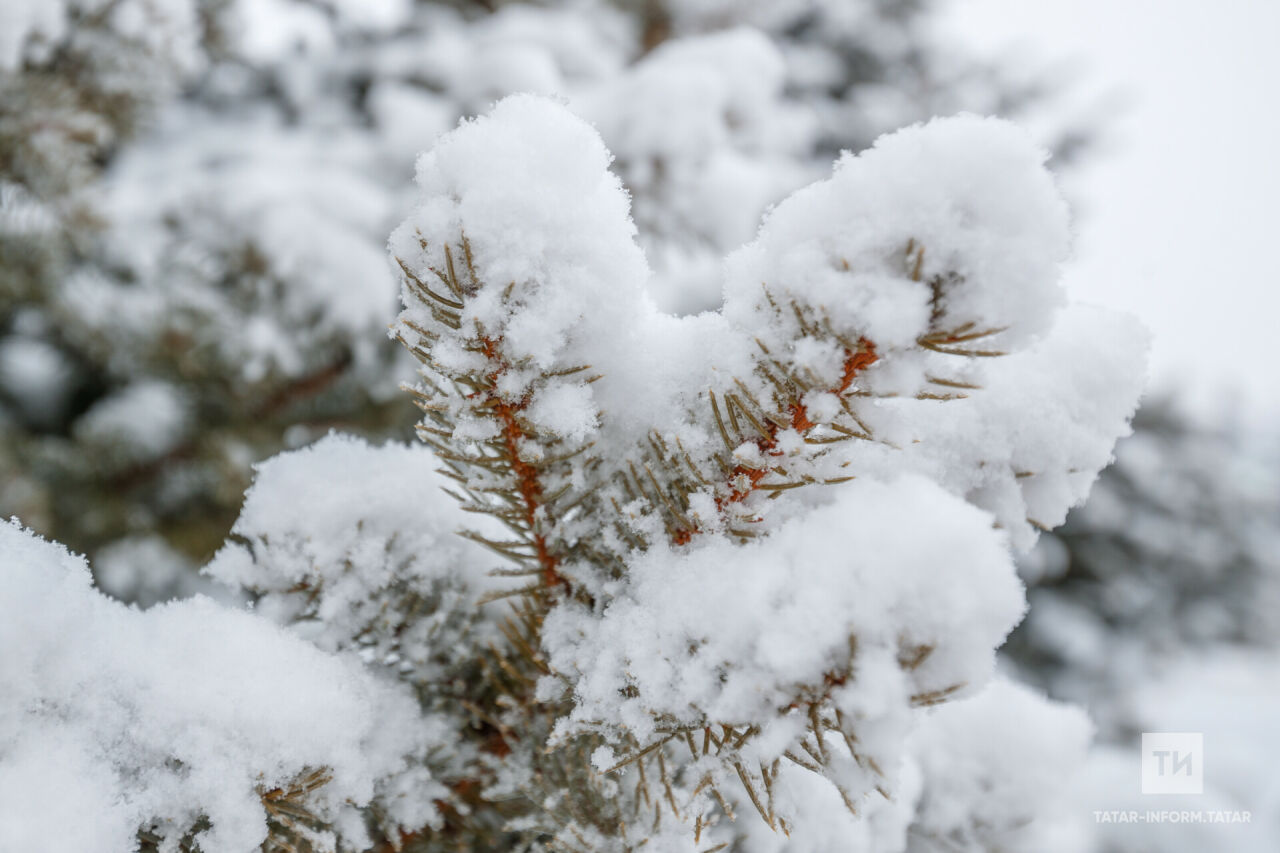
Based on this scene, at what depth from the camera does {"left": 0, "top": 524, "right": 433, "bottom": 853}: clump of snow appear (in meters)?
0.51

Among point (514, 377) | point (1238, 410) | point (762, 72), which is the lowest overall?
point (514, 377)

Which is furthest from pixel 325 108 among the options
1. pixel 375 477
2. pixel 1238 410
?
pixel 1238 410

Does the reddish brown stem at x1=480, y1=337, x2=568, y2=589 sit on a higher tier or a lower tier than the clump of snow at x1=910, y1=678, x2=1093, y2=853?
higher

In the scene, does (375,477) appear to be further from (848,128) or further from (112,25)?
(848,128)

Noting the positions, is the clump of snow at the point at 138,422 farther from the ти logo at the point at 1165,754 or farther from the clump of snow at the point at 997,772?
the ти logo at the point at 1165,754

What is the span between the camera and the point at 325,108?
3.31 metres

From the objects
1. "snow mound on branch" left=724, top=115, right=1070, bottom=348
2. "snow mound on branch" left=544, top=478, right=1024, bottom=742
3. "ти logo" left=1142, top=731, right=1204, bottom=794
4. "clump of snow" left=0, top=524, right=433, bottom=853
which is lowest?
"clump of snow" left=0, top=524, right=433, bottom=853

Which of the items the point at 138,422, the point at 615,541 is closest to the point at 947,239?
the point at 615,541

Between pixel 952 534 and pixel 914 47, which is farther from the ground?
pixel 914 47

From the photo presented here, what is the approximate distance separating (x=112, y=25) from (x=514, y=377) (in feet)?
5.29

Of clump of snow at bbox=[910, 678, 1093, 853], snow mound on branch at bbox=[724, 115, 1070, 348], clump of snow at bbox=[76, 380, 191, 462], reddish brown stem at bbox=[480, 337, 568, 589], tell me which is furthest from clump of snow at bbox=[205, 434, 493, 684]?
clump of snow at bbox=[76, 380, 191, 462]

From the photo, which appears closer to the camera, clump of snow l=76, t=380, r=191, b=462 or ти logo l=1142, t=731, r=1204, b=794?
ти logo l=1142, t=731, r=1204, b=794

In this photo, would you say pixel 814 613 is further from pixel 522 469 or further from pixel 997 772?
pixel 997 772

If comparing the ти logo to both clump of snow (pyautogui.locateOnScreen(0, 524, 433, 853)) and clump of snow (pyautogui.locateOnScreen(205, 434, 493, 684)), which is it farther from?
clump of snow (pyautogui.locateOnScreen(0, 524, 433, 853))
